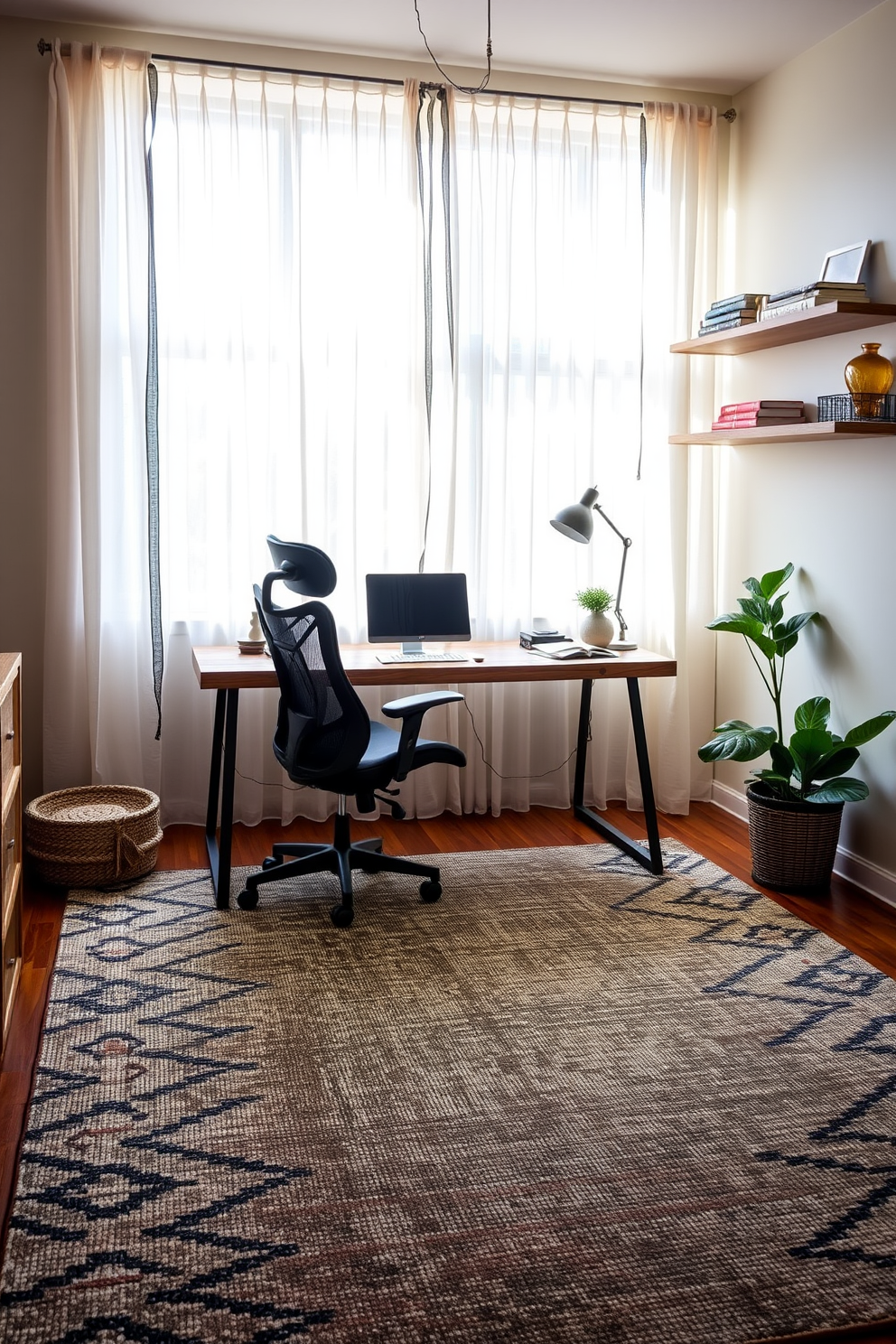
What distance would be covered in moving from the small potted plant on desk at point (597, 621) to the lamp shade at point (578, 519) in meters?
0.20

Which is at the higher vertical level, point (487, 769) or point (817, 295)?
point (817, 295)

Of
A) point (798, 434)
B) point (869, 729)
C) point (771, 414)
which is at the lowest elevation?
point (869, 729)

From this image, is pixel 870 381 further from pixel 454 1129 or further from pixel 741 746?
pixel 454 1129

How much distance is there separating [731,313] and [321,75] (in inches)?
69.1

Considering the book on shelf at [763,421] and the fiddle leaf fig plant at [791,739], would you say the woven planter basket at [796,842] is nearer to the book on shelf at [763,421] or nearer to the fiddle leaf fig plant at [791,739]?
the fiddle leaf fig plant at [791,739]

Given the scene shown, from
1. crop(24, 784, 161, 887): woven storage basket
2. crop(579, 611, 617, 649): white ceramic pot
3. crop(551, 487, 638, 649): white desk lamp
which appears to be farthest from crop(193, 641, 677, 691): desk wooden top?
crop(24, 784, 161, 887): woven storage basket

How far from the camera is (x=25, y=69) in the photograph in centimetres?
411

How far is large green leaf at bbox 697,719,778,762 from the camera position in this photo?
390 cm

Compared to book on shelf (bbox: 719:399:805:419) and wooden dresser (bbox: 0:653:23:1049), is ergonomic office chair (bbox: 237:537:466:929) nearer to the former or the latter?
wooden dresser (bbox: 0:653:23:1049)

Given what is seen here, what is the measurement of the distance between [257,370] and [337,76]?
113 cm

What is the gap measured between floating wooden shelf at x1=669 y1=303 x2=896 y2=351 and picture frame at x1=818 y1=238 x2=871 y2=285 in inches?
5.4

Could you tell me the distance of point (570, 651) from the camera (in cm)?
408

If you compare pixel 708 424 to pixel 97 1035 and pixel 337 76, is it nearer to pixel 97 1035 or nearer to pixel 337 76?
pixel 337 76

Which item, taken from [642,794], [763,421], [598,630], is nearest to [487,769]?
[642,794]
